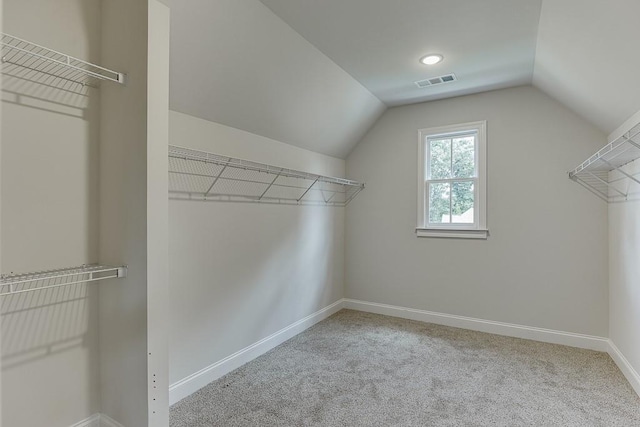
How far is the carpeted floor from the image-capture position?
2049 millimetres

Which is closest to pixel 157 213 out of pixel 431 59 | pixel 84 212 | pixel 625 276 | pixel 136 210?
pixel 136 210

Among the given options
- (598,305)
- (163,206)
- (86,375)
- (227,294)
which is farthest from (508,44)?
→ (86,375)

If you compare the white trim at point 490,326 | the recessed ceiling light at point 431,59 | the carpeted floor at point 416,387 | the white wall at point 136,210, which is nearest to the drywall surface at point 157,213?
the white wall at point 136,210

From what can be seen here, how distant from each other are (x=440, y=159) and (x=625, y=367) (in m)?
2.42

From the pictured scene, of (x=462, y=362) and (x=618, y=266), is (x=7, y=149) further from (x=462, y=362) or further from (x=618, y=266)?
(x=618, y=266)

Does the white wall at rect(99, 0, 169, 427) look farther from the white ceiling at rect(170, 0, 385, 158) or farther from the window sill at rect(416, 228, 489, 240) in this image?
the window sill at rect(416, 228, 489, 240)

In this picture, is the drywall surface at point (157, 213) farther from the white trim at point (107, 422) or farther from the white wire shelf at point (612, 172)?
the white wire shelf at point (612, 172)

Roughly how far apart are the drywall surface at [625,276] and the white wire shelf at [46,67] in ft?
11.3

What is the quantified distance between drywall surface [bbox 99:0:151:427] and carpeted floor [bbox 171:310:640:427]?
21.7 inches

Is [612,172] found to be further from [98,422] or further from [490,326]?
[98,422]

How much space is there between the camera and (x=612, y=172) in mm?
2945

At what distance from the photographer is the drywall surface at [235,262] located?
227 centimetres

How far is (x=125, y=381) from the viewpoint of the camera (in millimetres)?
1618

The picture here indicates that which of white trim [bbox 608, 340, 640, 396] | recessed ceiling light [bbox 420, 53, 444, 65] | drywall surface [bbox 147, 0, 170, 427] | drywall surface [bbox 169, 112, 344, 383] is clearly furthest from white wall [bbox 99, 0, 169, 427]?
white trim [bbox 608, 340, 640, 396]
